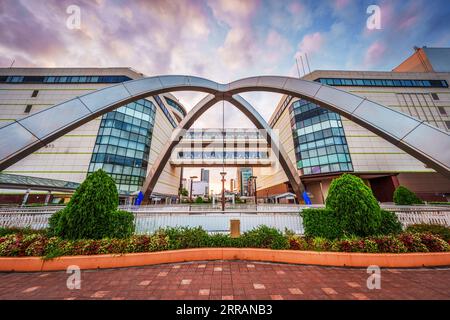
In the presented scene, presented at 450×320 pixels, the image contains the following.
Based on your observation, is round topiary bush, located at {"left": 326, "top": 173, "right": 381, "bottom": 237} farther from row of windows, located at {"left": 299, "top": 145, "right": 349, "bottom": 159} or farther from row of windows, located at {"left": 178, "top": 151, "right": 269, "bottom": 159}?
row of windows, located at {"left": 178, "top": 151, "right": 269, "bottom": 159}

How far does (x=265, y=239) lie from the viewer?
5.86 meters

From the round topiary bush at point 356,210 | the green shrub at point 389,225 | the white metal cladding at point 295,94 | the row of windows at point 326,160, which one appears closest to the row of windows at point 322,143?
the row of windows at point 326,160

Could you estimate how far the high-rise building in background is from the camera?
2734 centimetres

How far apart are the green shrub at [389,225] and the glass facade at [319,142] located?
25065mm

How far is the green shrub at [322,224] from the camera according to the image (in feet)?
19.6

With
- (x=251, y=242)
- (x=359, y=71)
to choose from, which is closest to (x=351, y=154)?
(x=359, y=71)

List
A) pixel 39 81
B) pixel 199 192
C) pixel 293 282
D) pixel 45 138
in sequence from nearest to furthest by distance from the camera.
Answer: pixel 293 282, pixel 45 138, pixel 39 81, pixel 199 192

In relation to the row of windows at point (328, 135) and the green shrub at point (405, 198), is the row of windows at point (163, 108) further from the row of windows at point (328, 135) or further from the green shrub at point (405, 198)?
the green shrub at point (405, 198)

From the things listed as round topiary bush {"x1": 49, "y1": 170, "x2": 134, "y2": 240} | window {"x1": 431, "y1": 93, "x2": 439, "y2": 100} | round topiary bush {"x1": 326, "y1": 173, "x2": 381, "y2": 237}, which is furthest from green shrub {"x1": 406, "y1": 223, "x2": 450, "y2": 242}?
window {"x1": 431, "y1": 93, "x2": 439, "y2": 100}

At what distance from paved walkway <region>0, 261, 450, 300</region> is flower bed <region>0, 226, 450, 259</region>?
0.61 m

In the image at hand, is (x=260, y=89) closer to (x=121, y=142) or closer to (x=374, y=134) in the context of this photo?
(x=121, y=142)

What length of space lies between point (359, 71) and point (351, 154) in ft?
62.2
